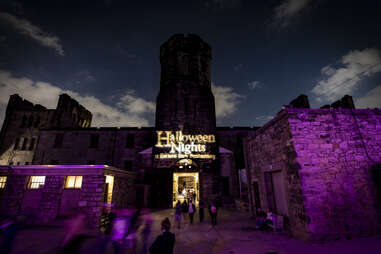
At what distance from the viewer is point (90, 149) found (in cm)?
2067

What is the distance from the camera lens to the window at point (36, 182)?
34.8ft

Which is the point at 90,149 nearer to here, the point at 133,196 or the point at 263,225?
the point at 133,196

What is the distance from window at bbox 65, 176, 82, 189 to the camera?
34.9ft

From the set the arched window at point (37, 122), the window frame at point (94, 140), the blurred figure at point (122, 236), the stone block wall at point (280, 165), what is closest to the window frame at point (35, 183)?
the blurred figure at point (122, 236)

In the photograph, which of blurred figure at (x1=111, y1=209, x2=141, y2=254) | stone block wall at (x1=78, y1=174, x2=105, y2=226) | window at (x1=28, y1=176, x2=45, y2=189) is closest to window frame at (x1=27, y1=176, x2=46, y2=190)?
window at (x1=28, y1=176, x2=45, y2=189)

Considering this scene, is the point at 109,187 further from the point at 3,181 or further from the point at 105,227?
the point at 3,181

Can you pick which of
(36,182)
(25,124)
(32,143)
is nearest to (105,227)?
(36,182)

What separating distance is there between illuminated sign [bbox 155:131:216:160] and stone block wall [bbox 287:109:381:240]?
10443 mm

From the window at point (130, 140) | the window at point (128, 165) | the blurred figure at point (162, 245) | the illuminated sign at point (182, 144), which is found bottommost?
the blurred figure at point (162, 245)

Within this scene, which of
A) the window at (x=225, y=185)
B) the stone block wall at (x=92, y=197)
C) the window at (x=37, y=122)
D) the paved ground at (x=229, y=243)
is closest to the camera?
the paved ground at (x=229, y=243)

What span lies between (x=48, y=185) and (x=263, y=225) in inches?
506

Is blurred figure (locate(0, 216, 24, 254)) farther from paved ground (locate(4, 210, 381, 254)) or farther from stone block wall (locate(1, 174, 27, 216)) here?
stone block wall (locate(1, 174, 27, 216))

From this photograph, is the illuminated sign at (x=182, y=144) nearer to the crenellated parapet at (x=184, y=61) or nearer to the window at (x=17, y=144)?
the crenellated parapet at (x=184, y=61)

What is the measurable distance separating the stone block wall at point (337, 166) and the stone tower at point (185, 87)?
11.1 meters
